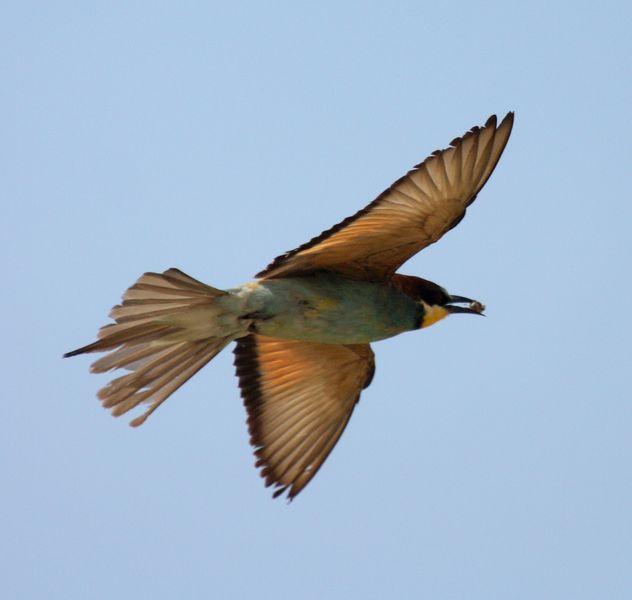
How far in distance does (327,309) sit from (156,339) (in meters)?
0.74

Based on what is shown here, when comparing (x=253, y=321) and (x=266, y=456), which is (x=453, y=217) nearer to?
(x=253, y=321)

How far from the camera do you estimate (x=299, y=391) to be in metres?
7.48

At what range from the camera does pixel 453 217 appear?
650 centimetres

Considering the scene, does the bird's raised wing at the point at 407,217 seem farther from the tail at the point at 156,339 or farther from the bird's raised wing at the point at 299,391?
the bird's raised wing at the point at 299,391

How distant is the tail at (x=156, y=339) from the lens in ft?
20.7

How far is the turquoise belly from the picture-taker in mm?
6582

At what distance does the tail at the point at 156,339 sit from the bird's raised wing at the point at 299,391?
2.27 feet

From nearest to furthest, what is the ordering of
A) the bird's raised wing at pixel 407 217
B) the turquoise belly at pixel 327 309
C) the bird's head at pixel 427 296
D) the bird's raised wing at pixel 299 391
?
the bird's raised wing at pixel 407 217
the turquoise belly at pixel 327 309
the bird's head at pixel 427 296
the bird's raised wing at pixel 299 391

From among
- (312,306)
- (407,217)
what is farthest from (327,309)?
(407,217)

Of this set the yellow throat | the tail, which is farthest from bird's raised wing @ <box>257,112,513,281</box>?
the tail

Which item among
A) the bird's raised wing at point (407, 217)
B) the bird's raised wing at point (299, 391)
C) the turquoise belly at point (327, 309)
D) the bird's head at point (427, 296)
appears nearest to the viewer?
the bird's raised wing at point (407, 217)

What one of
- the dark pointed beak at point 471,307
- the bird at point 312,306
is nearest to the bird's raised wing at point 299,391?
the bird at point 312,306

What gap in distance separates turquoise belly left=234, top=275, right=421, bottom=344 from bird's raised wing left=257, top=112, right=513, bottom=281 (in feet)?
0.27

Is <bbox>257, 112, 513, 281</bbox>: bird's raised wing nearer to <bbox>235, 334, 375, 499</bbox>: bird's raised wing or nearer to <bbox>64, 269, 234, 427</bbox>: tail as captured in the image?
<bbox>64, 269, 234, 427</bbox>: tail
